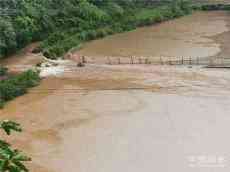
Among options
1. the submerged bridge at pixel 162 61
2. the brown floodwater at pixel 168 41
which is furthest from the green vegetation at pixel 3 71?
the brown floodwater at pixel 168 41

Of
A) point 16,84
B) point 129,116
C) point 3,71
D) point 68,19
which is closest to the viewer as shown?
point 129,116

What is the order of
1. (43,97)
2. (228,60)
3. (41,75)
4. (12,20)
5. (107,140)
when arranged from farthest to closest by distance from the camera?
1. (12,20)
2. (228,60)
3. (41,75)
4. (43,97)
5. (107,140)

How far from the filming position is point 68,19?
71.8ft

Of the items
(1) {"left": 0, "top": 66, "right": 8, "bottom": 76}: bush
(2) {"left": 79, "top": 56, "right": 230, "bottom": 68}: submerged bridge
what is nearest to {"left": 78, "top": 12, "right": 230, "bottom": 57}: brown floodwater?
(2) {"left": 79, "top": 56, "right": 230, "bottom": 68}: submerged bridge

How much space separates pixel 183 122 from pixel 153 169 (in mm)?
2768

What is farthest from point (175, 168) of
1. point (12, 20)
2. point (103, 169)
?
point (12, 20)

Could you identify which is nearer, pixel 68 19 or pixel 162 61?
pixel 162 61

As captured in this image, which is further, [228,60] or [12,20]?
[12,20]

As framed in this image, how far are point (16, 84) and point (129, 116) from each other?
4132 mm

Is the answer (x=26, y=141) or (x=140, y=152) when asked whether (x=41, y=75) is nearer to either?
(x=26, y=141)

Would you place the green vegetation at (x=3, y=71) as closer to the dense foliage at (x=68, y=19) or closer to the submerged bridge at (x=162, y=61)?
the dense foliage at (x=68, y=19)

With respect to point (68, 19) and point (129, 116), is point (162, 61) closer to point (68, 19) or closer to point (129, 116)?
point (129, 116)

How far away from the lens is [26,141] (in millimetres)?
10891

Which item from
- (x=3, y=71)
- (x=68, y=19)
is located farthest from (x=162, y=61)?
(x=68, y=19)
